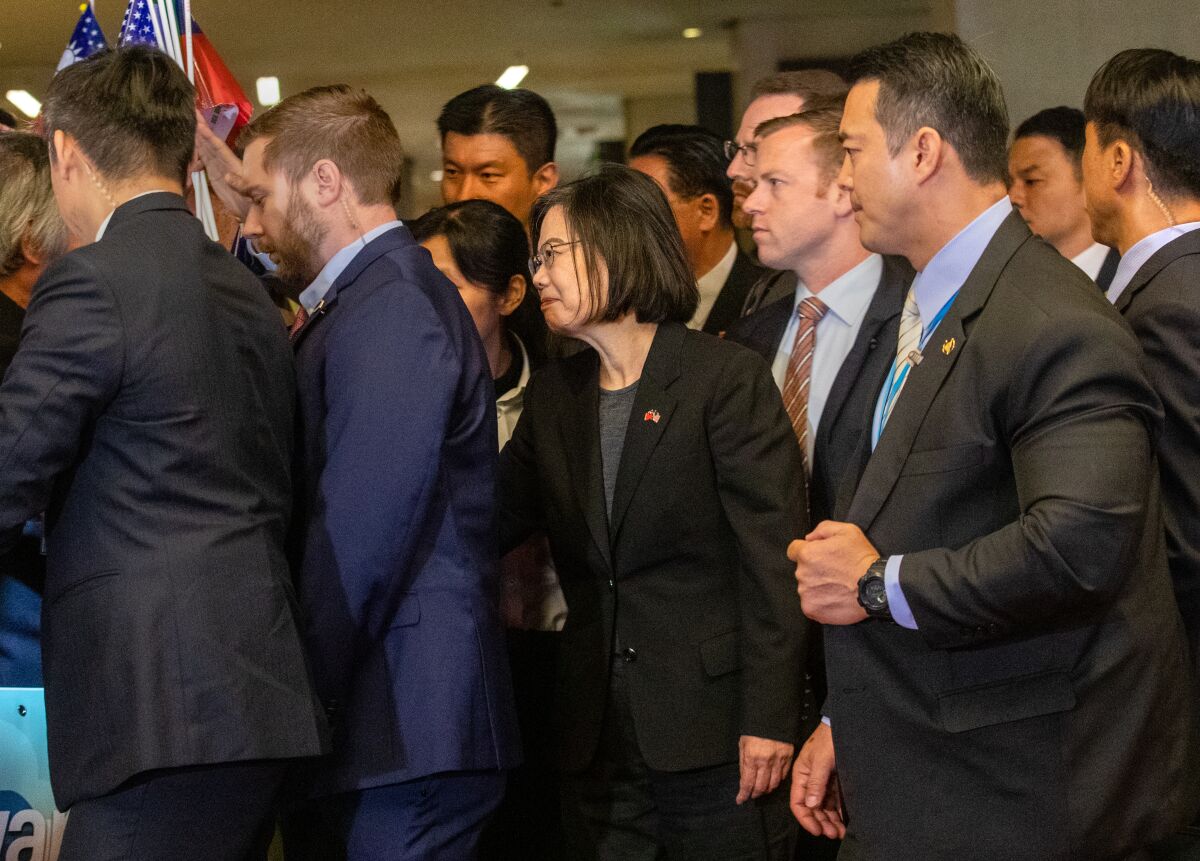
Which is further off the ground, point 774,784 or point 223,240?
point 223,240

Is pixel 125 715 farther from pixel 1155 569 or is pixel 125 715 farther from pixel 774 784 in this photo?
pixel 1155 569

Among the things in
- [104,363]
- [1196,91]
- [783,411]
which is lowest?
[783,411]

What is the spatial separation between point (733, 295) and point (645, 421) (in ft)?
5.14

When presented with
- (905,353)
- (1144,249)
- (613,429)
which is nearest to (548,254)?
(613,429)

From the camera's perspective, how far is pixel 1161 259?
2.42 metres

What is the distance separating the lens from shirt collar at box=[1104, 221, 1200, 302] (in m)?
2.48

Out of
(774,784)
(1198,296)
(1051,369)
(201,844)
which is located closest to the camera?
(1051,369)

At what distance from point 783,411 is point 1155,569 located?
827 mm

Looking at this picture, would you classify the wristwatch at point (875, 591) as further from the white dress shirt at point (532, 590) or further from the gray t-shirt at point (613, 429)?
the white dress shirt at point (532, 590)

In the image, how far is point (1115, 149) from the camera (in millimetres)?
2545

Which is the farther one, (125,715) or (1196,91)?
(1196,91)

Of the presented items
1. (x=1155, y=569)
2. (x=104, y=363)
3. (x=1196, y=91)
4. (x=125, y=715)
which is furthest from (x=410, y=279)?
(x=1196, y=91)

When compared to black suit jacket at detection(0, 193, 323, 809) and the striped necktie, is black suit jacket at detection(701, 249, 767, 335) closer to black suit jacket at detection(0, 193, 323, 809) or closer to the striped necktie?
the striped necktie

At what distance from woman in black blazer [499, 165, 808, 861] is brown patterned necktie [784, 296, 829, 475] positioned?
288 millimetres
